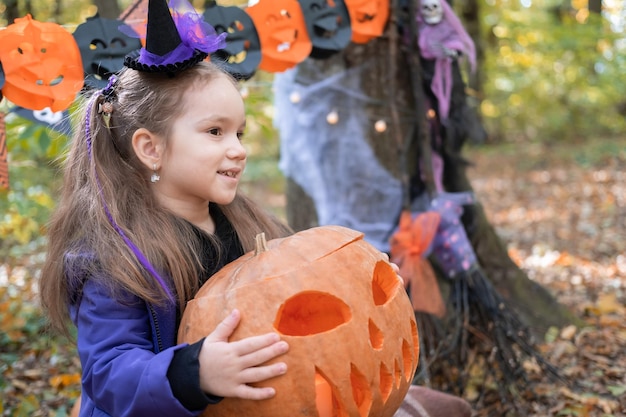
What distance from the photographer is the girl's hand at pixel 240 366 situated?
1.64 meters

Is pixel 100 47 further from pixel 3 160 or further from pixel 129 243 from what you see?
pixel 129 243

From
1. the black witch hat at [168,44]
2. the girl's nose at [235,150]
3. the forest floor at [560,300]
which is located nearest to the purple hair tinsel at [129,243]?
the black witch hat at [168,44]

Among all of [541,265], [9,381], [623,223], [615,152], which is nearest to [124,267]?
[9,381]

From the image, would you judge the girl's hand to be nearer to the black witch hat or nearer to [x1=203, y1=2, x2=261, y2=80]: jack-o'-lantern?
the black witch hat

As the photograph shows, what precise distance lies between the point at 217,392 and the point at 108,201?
0.76 meters

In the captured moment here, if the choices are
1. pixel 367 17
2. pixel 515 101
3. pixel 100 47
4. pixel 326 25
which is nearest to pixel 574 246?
pixel 367 17

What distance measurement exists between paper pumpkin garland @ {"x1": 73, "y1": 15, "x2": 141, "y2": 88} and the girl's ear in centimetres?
57

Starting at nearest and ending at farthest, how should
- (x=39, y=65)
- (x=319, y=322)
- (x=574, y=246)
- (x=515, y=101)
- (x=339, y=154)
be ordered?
(x=319, y=322)
(x=39, y=65)
(x=339, y=154)
(x=574, y=246)
(x=515, y=101)

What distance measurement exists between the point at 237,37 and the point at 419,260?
1485 mm

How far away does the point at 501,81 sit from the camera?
16.2 metres

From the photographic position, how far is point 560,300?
14.9 feet

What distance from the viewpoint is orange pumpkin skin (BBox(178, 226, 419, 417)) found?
1705 mm

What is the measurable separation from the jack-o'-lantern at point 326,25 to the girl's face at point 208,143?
1.06 meters

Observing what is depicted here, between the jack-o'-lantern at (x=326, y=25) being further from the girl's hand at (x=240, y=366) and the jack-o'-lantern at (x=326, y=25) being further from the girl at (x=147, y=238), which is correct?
the girl's hand at (x=240, y=366)
